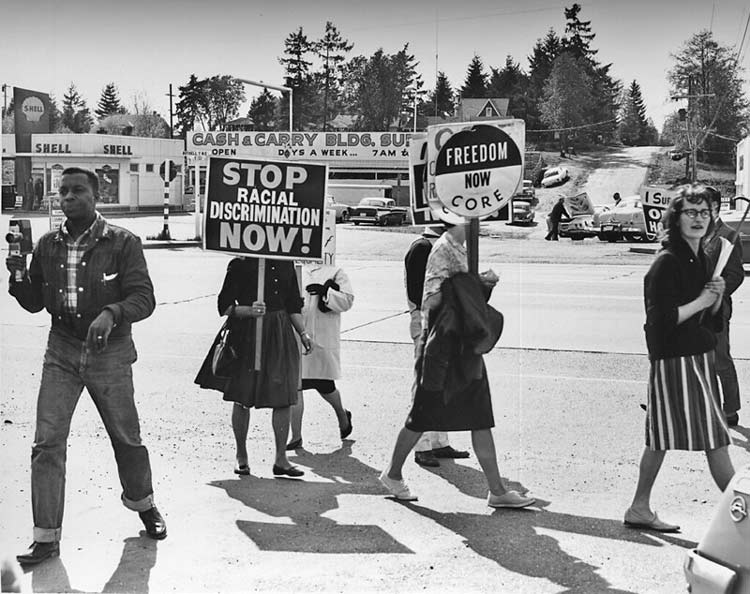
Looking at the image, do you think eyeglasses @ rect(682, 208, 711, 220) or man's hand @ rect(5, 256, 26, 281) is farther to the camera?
eyeglasses @ rect(682, 208, 711, 220)

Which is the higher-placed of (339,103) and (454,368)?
(339,103)

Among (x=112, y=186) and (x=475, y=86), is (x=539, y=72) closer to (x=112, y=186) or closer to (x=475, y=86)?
(x=475, y=86)

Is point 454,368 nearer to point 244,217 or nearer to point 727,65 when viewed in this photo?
point 244,217

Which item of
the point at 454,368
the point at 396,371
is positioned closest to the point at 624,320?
the point at 396,371

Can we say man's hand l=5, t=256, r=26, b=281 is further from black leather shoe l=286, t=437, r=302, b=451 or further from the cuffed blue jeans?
black leather shoe l=286, t=437, r=302, b=451

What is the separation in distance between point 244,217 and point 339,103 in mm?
10822

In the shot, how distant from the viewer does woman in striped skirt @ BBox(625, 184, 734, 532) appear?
4.98 meters

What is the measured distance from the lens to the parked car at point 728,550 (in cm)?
283

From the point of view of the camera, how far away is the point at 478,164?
5531 millimetres

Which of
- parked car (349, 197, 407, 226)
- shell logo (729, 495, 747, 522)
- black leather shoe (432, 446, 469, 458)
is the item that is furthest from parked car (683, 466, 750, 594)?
parked car (349, 197, 407, 226)

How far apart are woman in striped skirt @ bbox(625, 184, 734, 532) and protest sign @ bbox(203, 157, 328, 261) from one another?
211 cm

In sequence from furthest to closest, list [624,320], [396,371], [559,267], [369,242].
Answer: [369,242], [559,267], [624,320], [396,371]

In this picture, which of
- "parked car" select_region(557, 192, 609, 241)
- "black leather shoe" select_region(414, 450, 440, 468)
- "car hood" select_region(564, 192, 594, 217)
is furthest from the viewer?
"car hood" select_region(564, 192, 594, 217)

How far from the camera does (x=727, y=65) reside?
819 centimetres
